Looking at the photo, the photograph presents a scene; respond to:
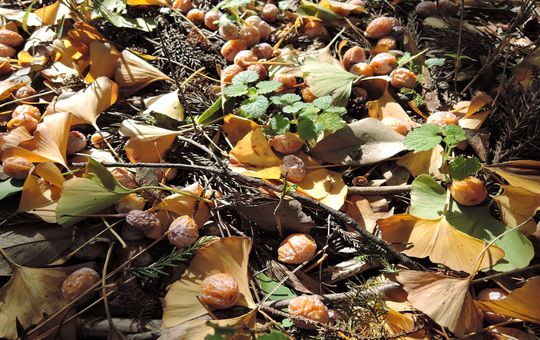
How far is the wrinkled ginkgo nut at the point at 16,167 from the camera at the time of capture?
41.8 inches

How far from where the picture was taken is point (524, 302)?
811 millimetres

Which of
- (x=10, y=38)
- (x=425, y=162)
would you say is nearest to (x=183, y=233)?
(x=425, y=162)

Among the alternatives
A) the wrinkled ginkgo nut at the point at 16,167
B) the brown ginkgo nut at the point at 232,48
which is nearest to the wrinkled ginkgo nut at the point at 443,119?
the brown ginkgo nut at the point at 232,48

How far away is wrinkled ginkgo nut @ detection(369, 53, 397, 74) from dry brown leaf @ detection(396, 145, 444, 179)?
0.32 m

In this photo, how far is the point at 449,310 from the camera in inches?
33.8

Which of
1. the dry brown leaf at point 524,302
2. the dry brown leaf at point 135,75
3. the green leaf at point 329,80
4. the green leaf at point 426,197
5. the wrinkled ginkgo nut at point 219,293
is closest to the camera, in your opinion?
the dry brown leaf at point 524,302

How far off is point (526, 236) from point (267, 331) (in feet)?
2.03

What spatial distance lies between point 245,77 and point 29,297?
2.48ft

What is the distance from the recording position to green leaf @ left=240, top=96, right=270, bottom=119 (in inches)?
45.0

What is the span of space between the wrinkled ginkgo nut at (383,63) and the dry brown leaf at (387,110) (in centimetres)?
11

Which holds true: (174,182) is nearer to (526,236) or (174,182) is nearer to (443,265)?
(443,265)

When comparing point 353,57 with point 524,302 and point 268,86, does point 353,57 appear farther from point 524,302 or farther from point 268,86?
point 524,302

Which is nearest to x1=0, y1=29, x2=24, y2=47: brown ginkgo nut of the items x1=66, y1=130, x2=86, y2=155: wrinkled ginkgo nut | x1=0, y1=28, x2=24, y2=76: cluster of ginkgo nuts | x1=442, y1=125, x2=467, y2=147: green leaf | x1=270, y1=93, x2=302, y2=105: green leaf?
x1=0, y1=28, x2=24, y2=76: cluster of ginkgo nuts

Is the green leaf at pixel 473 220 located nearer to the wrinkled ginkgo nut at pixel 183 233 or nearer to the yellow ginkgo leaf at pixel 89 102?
the wrinkled ginkgo nut at pixel 183 233
